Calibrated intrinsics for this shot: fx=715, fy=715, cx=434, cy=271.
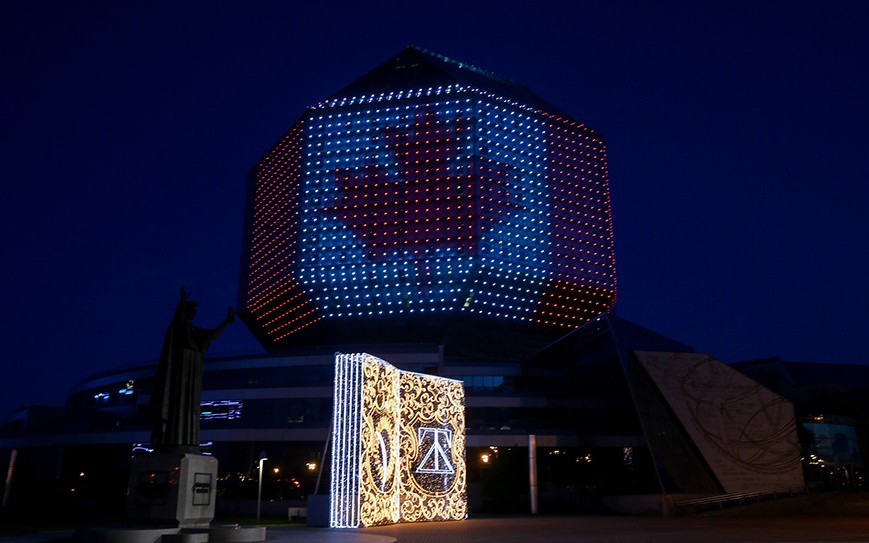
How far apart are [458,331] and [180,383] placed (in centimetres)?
6947

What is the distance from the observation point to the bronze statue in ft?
51.5

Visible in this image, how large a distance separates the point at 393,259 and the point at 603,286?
27918mm

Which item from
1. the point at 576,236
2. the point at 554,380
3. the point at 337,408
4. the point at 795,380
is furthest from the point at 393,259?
the point at 337,408

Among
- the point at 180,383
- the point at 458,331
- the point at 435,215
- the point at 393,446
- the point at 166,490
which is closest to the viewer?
the point at 166,490

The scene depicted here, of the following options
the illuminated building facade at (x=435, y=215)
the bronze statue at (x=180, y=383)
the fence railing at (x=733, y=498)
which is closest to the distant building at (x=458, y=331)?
the illuminated building facade at (x=435, y=215)

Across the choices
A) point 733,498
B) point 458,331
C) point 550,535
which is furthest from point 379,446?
point 458,331

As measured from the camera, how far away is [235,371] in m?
64.1

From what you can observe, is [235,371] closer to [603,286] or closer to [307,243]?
[307,243]

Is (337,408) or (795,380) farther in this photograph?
(795,380)

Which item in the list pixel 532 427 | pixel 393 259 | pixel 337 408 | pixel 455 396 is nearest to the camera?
pixel 337 408

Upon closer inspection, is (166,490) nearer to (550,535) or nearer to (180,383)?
(180,383)

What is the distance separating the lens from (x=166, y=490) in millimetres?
14938

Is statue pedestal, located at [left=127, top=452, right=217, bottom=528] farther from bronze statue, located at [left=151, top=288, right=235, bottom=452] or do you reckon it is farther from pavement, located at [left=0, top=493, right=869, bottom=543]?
pavement, located at [left=0, top=493, right=869, bottom=543]

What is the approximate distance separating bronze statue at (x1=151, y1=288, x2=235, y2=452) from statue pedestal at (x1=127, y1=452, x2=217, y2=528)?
0.50m
